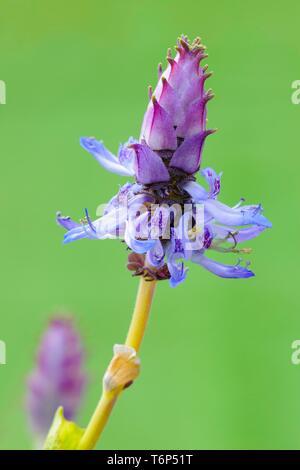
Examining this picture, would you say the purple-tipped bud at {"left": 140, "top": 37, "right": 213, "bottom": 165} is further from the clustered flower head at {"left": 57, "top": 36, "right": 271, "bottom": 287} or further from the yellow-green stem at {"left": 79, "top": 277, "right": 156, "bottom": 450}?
the yellow-green stem at {"left": 79, "top": 277, "right": 156, "bottom": 450}

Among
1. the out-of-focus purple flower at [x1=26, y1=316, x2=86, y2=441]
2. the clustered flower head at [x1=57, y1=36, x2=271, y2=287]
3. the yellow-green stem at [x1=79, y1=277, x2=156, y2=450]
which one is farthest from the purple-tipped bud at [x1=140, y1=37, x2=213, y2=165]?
the out-of-focus purple flower at [x1=26, y1=316, x2=86, y2=441]

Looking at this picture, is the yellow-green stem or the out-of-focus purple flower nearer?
the yellow-green stem

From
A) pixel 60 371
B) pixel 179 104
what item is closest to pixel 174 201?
pixel 179 104

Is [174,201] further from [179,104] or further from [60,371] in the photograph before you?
[60,371]

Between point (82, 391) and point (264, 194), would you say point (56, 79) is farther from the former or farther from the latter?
point (82, 391)

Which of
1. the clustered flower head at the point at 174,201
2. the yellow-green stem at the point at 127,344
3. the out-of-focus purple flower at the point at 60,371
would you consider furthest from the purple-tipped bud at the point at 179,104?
the out-of-focus purple flower at the point at 60,371

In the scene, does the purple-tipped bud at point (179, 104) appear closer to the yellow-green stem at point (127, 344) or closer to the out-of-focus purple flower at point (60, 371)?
the yellow-green stem at point (127, 344)
